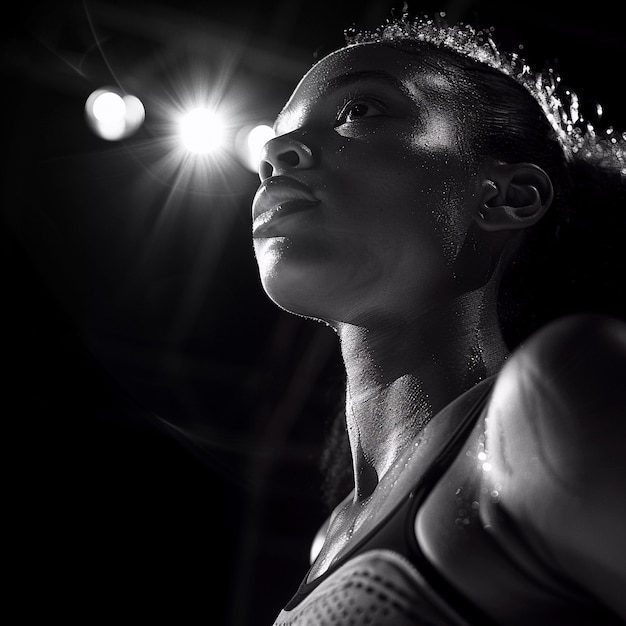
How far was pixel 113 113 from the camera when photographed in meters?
2.94

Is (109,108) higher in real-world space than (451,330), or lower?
higher

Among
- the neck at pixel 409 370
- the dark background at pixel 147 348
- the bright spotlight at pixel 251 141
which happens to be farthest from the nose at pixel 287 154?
the bright spotlight at pixel 251 141

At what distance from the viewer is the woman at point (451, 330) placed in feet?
2.48

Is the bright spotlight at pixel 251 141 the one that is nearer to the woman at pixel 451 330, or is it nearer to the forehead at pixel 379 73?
the woman at pixel 451 330

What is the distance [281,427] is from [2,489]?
3.21 ft

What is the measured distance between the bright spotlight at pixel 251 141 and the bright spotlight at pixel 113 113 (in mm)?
361

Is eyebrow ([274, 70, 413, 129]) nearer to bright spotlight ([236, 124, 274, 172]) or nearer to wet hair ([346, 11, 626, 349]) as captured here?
wet hair ([346, 11, 626, 349])

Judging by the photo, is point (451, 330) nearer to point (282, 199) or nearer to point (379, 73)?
point (282, 199)

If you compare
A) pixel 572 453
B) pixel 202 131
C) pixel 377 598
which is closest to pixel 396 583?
pixel 377 598

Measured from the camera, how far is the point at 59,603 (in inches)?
115

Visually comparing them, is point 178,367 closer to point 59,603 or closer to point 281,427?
point 281,427

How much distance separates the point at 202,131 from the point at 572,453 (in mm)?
2618

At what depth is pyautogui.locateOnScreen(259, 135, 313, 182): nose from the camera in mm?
1173

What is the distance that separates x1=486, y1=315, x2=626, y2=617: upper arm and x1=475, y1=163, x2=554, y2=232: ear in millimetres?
425
